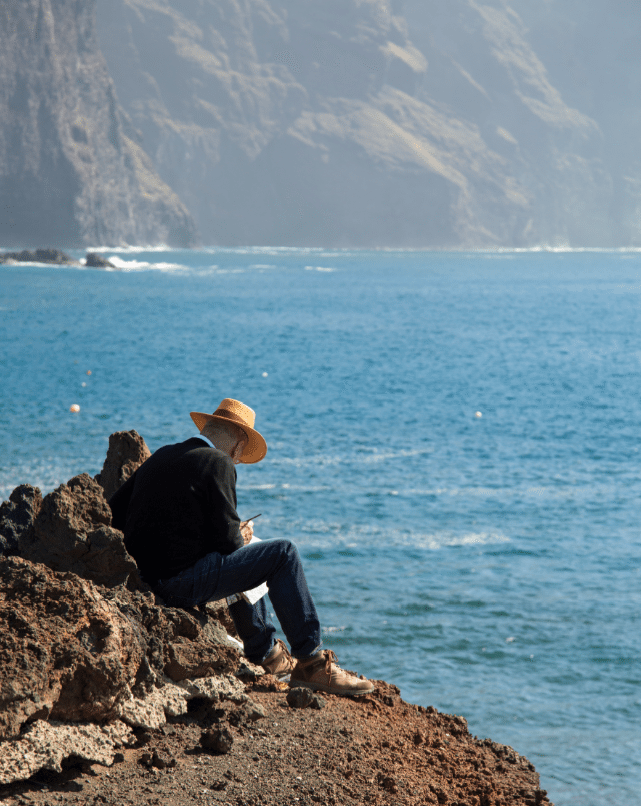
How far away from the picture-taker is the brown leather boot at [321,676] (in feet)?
18.6

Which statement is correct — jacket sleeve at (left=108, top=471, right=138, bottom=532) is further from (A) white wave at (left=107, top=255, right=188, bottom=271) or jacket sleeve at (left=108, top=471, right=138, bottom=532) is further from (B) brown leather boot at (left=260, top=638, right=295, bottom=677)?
(A) white wave at (left=107, top=255, right=188, bottom=271)

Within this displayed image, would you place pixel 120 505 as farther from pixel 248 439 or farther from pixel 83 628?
pixel 83 628

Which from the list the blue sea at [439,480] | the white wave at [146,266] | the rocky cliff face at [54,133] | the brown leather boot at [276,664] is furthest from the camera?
the rocky cliff face at [54,133]

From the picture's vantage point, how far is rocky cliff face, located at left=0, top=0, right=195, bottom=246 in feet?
500

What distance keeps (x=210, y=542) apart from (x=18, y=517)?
→ 128 centimetres

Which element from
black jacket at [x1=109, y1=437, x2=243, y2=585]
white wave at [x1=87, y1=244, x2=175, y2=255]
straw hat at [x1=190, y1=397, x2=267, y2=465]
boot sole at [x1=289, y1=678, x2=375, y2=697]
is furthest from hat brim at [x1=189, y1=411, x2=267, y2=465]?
white wave at [x1=87, y1=244, x2=175, y2=255]

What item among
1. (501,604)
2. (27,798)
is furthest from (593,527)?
(27,798)

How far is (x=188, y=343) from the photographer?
45.8 m

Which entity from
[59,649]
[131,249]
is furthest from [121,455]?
[131,249]

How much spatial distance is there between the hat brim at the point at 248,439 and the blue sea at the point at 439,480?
445 centimetres

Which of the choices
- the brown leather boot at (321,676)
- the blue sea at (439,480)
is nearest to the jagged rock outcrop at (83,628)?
the brown leather boot at (321,676)

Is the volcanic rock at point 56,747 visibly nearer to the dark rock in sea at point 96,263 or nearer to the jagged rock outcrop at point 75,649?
the jagged rock outcrop at point 75,649

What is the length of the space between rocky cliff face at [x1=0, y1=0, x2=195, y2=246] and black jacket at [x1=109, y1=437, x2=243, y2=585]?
517 feet

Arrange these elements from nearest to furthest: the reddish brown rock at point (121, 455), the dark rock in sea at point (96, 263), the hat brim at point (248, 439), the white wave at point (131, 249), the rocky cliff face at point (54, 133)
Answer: the hat brim at point (248, 439) < the reddish brown rock at point (121, 455) < the dark rock in sea at point (96, 263) < the rocky cliff face at point (54, 133) < the white wave at point (131, 249)
